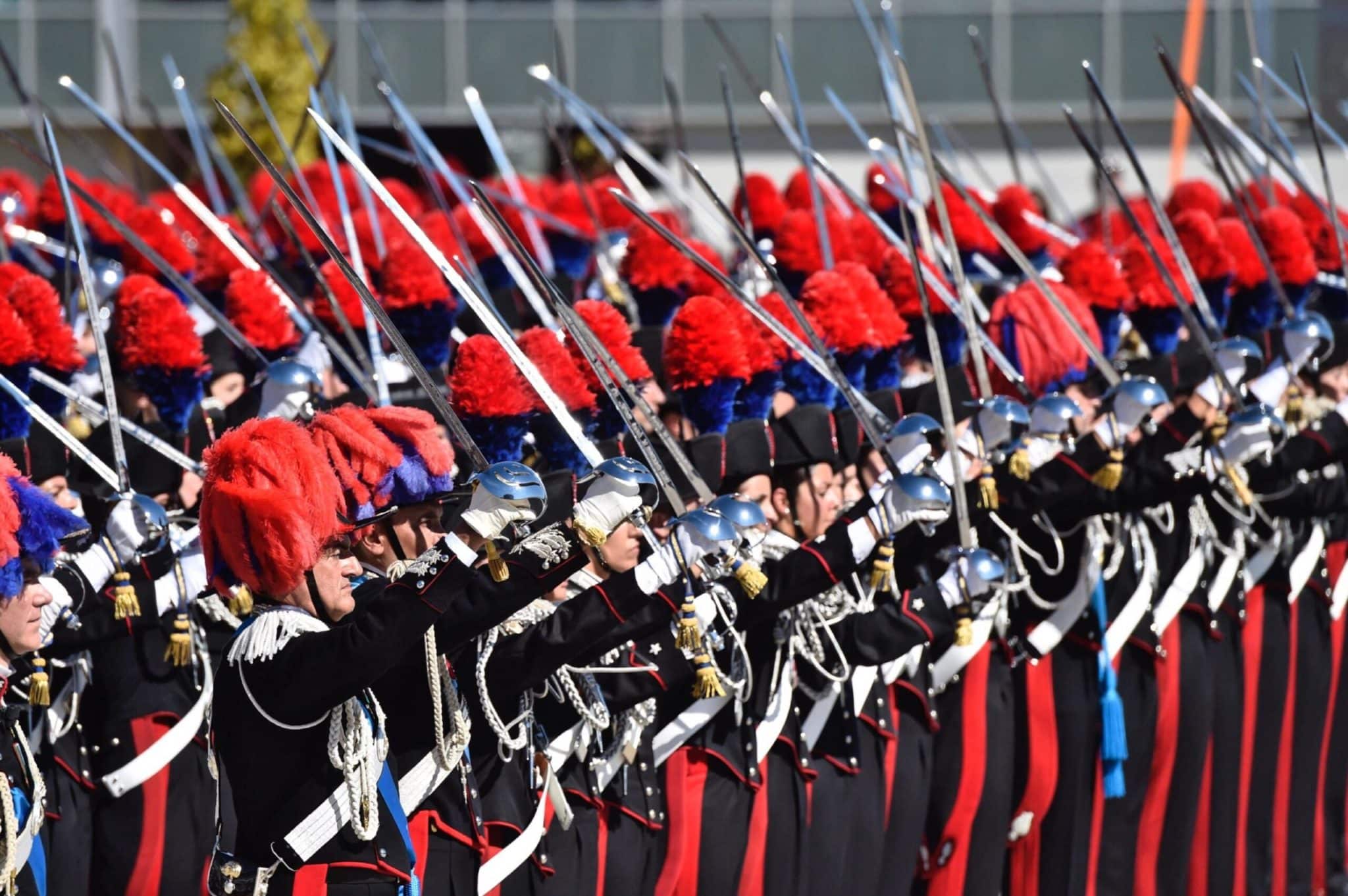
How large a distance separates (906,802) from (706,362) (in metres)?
1.12

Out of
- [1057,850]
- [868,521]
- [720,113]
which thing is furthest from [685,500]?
[720,113]

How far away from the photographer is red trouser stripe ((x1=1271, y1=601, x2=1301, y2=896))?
5.85 meters

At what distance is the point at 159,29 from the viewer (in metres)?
18.1

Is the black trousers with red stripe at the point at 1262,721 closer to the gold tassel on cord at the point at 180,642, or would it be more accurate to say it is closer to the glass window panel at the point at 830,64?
the gold tassel on cord at the point at 180,642

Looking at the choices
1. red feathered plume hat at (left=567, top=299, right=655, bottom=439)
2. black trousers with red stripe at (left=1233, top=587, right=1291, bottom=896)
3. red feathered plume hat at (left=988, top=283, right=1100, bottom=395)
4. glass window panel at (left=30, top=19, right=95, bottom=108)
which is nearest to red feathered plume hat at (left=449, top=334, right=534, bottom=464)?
red feathered plume hat at (left=567, top=299, right=655, bottom=439)

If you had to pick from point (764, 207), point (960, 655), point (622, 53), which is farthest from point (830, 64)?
point (960, 655)

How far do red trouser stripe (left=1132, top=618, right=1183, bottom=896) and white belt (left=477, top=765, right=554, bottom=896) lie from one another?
→ 2099 millimetres

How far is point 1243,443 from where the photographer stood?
14.9 feet

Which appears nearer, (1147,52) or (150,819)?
(150,819)

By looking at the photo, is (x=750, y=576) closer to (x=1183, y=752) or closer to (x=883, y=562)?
(x=883, y=562)

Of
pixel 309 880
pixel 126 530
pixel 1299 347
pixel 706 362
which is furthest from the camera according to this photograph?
pixel 1299 347

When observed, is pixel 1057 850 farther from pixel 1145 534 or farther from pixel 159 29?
pixel 159 29

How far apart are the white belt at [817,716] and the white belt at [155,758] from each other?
1233mm

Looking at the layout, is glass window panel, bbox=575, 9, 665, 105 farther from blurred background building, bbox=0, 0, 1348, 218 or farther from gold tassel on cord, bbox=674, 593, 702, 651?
gold tassel on cord, bbox=674, 593, 702, 651
